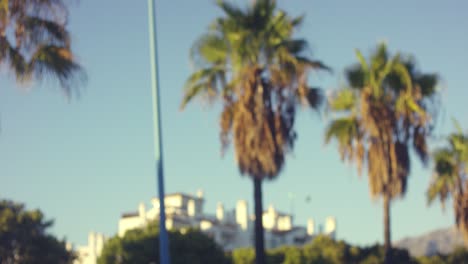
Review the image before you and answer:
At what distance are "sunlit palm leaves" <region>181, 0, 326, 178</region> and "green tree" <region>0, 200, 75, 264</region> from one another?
1448 inches

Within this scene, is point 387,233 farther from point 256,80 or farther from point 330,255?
point 330,255

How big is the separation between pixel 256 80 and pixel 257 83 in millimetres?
84

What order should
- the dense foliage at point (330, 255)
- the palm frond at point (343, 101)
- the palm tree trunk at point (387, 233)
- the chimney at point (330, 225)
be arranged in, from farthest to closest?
1. the chimney at point (330, 225)
2. the dense foliage at point (330, 255)
3. the palm frond at point (343, 101)
4. the palm tree trunk at point (387, 233)

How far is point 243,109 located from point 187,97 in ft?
6.30

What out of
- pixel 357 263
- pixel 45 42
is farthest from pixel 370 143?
pixel 357 263

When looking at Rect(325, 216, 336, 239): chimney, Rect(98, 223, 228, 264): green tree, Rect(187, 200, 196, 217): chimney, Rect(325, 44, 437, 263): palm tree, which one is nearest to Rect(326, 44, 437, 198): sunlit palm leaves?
Rect(325, 44, 437, 263): palm tree

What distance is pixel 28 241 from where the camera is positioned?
59688 millimetres

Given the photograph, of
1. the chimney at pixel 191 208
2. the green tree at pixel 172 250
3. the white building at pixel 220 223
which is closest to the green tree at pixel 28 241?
the green tree at pixel 172 250

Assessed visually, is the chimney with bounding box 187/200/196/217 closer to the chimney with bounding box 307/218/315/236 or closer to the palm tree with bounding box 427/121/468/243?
the chimney with bounding box 307/218/315/236

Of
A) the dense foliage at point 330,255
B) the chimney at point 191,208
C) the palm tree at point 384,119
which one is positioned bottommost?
the dense foliage at point 330,255

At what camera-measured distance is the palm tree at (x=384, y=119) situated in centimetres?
2856

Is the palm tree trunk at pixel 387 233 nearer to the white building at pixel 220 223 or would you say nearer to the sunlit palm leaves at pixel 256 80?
the sunlit palm leaves at pixel 256 80

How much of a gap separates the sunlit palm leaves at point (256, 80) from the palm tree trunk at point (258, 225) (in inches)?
12.7

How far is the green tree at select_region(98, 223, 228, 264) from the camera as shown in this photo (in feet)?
188
